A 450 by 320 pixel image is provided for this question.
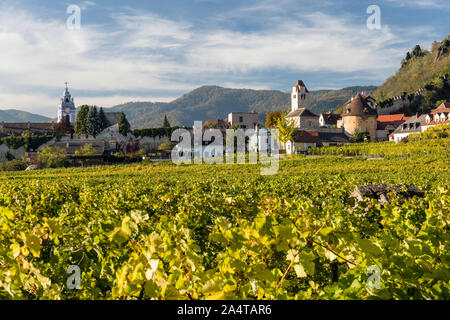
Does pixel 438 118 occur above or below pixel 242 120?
below

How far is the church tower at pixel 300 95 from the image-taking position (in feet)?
321

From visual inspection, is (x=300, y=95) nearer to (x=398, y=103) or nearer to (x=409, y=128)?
(x=398, y=103)

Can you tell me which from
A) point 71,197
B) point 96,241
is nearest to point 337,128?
point 71,197

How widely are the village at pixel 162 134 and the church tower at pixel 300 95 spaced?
10566 mm

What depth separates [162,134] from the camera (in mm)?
81875

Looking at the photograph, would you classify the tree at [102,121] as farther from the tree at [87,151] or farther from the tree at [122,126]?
the tree at [87,151]

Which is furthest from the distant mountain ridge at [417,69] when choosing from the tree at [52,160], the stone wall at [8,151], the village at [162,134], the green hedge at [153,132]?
the stone wall at [8,151]

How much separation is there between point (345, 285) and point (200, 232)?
10.6 feet

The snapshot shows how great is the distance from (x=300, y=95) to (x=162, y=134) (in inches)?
1643

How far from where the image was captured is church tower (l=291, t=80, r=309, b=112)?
97.9 metres

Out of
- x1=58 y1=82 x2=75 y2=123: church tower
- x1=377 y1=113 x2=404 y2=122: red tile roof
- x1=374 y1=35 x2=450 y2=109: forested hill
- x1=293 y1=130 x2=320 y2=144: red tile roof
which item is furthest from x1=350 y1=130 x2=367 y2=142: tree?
x1=58 y1=82 x2=75 y2=123: church tower

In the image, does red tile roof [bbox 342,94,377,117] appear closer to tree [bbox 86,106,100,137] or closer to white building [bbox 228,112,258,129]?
white building [bbox 228,112,258,129]

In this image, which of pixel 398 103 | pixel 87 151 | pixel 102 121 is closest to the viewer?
pixel 87 151

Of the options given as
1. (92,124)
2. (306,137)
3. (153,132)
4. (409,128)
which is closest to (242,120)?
(153,132)
